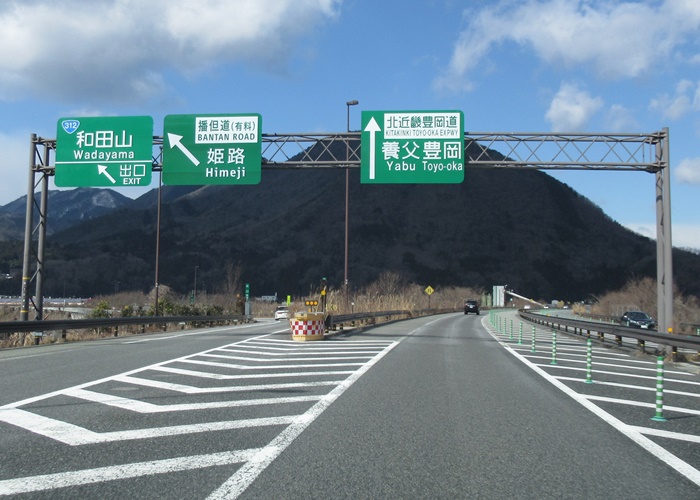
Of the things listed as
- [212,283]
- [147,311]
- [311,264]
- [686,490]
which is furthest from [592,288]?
[686,490]

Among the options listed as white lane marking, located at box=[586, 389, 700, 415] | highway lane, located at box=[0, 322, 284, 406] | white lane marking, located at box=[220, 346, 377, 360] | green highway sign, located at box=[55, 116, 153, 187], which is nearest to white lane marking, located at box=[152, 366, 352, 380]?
highway lane, located at box=[0, 322, 284, 406]

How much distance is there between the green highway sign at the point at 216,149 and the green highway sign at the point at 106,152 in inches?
47.2

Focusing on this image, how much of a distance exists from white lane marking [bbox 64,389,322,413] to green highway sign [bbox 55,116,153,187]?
14.9 m

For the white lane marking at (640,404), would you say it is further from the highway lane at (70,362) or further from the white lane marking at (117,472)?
the highway lane at (70,362)

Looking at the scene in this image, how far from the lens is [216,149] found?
23.8 m

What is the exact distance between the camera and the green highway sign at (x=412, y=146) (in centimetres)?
2325

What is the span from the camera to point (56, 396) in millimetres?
10031

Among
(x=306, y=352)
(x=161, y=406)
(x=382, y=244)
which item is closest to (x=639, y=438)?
(x=161, y=406)

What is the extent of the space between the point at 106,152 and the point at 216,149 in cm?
412

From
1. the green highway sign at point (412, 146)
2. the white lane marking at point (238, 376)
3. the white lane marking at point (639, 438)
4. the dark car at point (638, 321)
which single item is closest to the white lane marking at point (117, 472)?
the white lane marking at point (639, 438)

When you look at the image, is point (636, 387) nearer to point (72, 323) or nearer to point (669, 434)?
point (669, 434)

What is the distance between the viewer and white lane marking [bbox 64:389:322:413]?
357 inches

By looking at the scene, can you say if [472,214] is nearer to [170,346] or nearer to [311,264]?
[311,264]

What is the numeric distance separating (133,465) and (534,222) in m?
184
